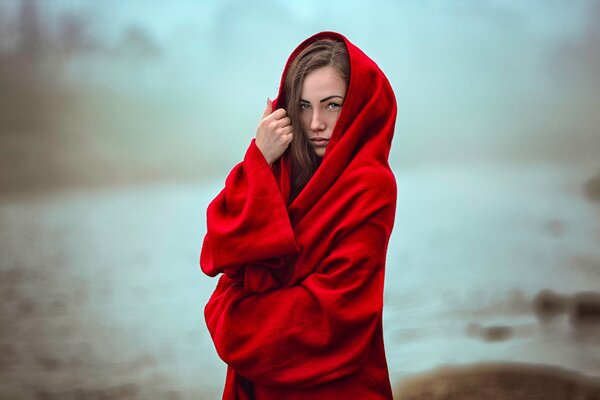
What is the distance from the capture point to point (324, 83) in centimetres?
162

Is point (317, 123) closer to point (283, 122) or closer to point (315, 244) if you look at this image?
point (283, 122)

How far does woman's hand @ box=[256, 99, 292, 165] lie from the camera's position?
1629 mm

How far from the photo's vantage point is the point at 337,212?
154 cm

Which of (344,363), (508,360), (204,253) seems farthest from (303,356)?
(508,360)

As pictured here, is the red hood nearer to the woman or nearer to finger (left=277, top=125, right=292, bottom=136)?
the woman

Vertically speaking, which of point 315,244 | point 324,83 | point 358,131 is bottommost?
point 315,244

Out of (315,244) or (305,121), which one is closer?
(315,244)

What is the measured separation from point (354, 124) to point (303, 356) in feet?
1.67

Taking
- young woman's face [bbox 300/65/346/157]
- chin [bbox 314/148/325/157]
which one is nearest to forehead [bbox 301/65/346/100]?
young woman's face [bbox 300/65/346/157]

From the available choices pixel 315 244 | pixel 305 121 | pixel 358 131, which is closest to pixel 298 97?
pixel 305 121

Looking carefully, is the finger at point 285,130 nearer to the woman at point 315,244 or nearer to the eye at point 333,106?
the woman at point 315,244

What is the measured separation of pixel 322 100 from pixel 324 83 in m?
0.04

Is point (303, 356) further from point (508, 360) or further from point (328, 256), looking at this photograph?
point (508, 360)

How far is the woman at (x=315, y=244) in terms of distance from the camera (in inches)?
59.6
